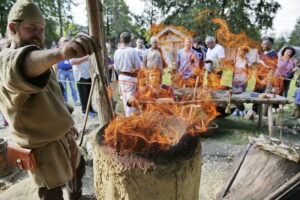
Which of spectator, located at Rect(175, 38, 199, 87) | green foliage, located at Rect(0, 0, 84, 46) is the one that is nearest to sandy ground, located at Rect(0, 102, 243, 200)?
spectator, located at Rect(175, 38, 199, 87)

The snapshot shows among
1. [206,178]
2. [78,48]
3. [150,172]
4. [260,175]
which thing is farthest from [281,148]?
[78,48]

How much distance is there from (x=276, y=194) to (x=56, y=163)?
2.53 meters

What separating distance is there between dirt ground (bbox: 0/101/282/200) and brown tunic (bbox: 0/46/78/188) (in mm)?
1447

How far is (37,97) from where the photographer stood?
4.90 feet

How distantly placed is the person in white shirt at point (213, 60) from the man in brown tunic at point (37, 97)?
526cm

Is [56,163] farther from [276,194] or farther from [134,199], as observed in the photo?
[276,194]

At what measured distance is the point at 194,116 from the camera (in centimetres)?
468

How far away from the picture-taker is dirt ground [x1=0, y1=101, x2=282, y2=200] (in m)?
2.84

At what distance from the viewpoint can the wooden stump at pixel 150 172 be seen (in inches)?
55.6

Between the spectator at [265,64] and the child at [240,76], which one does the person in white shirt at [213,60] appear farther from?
the spectator at [265,64]

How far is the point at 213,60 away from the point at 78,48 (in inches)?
231

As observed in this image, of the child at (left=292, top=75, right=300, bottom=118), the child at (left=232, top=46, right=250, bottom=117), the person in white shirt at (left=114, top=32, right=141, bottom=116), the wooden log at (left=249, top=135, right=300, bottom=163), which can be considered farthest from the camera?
the child at (left=232, top=46, right=250, bottom=117)

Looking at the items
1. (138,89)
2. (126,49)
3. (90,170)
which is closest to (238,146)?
(138,89)

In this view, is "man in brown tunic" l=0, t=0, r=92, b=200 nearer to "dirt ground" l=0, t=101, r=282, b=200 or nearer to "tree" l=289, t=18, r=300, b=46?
"dirt ground" l=0, t=101, r=282, b=200
